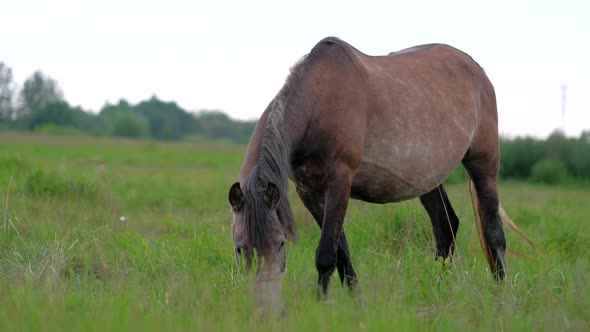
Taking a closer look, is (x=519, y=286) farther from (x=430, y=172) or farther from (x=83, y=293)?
(x=83, y=293)

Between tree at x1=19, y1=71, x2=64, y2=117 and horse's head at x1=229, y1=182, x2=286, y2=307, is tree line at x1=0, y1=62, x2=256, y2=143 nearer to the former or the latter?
tree at x1=19, y1=71, x2=64, y2=117

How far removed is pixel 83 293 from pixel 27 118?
82389mm

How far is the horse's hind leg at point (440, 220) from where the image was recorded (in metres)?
5.82

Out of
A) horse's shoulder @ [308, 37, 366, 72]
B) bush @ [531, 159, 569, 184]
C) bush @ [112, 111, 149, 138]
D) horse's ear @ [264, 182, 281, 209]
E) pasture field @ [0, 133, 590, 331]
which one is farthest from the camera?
bush @ [112, 111, 149, 138]

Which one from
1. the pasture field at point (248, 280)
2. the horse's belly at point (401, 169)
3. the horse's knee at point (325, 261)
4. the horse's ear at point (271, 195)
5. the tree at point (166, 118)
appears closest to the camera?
the pasture field at point (248, 280)

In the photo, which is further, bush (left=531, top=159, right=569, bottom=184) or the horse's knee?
bush (left=531, top=159, right=569, bottom=184)

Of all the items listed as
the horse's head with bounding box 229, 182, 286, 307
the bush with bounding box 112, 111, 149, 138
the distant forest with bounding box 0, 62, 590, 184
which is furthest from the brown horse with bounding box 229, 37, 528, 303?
the bush with bounding box 112, 111, 149, 138

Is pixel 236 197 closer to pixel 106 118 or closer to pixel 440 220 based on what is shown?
pixel 440 220

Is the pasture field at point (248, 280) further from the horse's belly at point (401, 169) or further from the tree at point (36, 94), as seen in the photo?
the tree at point (36, 94)

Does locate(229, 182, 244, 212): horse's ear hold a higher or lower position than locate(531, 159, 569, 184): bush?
higher

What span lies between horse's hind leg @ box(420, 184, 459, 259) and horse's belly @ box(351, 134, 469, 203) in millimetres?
573

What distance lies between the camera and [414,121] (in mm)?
5004

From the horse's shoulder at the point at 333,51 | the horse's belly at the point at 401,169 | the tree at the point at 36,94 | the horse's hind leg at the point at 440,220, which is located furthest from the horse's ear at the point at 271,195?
the tree at the point at 36,94

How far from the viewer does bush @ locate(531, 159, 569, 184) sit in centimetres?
2144
